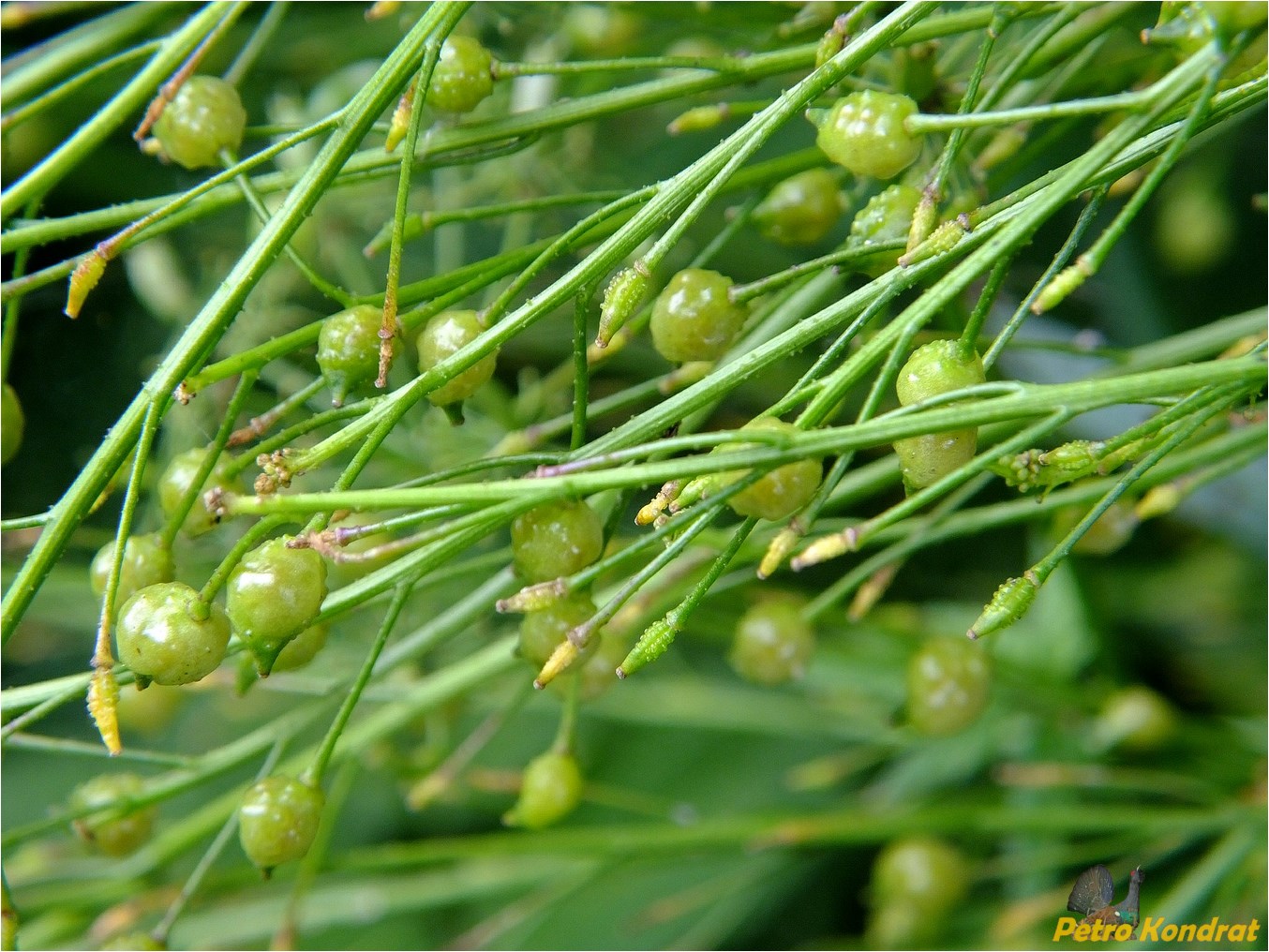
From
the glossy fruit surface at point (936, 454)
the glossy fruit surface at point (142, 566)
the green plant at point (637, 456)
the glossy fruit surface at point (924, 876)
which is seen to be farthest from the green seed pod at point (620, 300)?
the glossy fruit surface at point (924, 876)

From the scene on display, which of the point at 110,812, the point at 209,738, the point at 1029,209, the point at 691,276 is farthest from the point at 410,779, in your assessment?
the point at 1029,209

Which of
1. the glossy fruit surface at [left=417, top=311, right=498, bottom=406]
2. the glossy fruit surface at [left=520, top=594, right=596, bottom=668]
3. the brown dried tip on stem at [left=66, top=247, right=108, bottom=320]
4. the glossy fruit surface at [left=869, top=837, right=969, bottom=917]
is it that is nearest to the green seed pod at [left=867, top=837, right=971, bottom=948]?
the glossy fruit surface at [left=869, top=837, right=969, bottom=917]

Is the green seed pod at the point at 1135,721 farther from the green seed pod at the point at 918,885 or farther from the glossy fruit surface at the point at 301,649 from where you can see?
the glossy fruit surface at the point at 301,649

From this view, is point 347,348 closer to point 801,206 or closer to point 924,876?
point 801,206

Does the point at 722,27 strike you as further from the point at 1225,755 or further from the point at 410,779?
the point at 1225,755

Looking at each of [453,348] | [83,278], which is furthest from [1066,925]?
[83,278]
